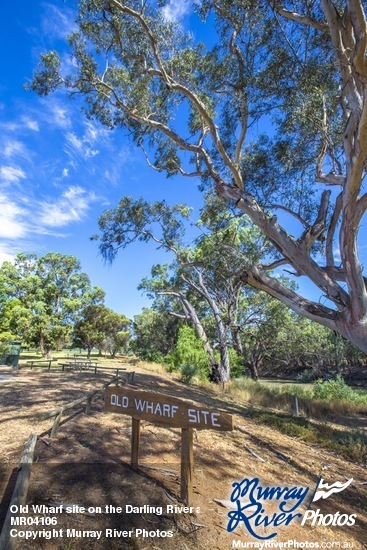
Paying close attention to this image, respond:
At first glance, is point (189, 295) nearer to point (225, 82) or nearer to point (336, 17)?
point (225, 82)

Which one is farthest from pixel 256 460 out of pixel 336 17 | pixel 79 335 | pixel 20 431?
pixel 79 335

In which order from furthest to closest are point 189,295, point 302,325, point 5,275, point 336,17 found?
point 302,325 < point 5,275 < point 189,295 < point 336,17

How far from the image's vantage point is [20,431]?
195 inches

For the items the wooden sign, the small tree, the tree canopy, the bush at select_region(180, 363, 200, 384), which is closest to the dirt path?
the wooden sign

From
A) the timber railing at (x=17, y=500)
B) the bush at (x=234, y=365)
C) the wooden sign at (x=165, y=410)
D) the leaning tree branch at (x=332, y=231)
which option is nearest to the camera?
the timber railing at (x=17, y=500)

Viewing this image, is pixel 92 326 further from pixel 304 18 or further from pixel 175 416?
pixel 175 416

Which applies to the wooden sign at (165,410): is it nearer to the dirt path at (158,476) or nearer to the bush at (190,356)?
the dirt path at (158,476)

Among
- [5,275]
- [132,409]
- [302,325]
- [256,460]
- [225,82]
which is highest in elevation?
[225,82]

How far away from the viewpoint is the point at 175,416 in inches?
133

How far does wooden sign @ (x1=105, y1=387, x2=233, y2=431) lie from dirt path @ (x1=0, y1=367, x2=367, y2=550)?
72 centimetres

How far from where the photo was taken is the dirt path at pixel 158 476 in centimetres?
292

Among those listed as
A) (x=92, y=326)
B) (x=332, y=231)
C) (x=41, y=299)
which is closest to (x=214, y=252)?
(x=332, y=231)

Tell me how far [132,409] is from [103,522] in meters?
1.09

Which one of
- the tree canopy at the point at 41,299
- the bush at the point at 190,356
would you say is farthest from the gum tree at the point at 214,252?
the tree canopy at the point at 41,299
